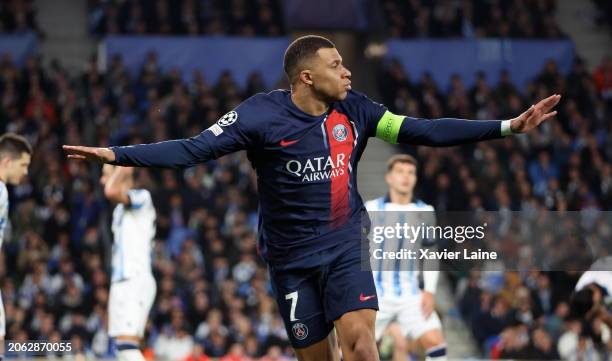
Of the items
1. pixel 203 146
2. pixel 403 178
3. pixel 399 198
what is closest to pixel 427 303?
pixel 399 198

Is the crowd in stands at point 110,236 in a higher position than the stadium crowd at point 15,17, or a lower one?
lower

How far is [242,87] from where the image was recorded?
70.1 feet

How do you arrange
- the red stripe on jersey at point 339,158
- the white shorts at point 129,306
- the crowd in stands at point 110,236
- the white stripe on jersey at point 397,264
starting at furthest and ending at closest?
1. the crowd in stands at point 110,236
2. the white shorts at point 129,306
3. the white stripe on jersey at point 397,264
4. the red stripe on jersey at point 339,158

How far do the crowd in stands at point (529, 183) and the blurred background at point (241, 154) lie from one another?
0.04 meters

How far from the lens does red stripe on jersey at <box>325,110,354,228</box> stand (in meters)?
6.59

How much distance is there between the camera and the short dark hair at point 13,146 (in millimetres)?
8883

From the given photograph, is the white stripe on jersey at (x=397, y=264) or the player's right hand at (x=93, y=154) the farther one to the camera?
the white stripe on jersey at (x=397, y=264)

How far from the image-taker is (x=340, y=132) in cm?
661

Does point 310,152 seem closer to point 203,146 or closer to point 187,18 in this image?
point 203,146

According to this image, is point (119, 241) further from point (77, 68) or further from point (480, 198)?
point (77, 68)

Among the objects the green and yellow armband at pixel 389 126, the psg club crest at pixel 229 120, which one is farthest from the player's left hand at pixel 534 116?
the psg club crest at pixel 229 120

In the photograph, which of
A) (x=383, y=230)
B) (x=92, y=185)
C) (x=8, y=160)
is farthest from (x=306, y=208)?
(x=92, y=185)

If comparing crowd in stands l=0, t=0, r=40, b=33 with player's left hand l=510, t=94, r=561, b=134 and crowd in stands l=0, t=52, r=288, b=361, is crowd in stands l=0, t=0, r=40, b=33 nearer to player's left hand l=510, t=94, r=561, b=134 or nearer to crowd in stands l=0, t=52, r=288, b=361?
crowd in stands l=0, t=52, r=288, b=361

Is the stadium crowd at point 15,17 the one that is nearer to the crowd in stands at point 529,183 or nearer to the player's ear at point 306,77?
the crowd in stands at point 529,183
